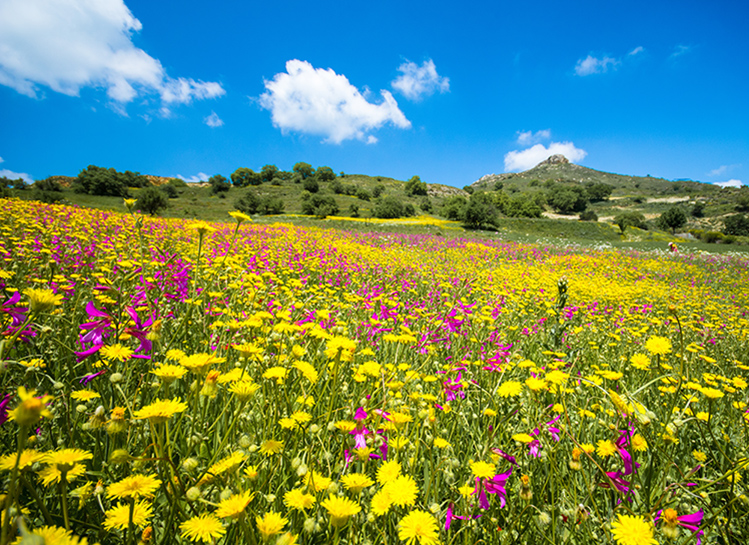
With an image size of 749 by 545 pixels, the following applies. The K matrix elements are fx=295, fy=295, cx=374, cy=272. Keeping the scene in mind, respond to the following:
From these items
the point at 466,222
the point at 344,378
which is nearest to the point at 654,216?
the point at 466,222

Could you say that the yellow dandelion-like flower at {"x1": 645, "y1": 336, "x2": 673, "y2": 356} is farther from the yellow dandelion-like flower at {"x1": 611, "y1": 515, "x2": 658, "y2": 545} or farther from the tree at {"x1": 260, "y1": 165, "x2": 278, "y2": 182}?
the tree at {"x1": 260, "y1": 165, "x2": 278, "y2": 182}

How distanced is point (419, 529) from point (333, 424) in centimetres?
58

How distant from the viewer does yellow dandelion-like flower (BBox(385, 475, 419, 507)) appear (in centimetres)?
90

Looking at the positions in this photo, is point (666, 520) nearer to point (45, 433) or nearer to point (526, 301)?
point (45, 433)

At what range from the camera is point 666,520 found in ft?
2.81

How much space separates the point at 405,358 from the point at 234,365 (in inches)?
55.4

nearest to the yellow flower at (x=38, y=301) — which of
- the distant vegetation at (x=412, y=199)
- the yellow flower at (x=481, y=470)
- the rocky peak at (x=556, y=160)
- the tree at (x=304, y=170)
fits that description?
the yellow flower at (x=481, y=470)

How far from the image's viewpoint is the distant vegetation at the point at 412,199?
35.7m

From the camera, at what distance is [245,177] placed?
3014 inches

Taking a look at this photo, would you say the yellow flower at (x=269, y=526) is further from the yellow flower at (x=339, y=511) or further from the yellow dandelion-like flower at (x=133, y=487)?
the yellow dandelion-like flower at (x=133, y=487)

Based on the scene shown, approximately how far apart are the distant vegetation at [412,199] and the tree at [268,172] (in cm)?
34

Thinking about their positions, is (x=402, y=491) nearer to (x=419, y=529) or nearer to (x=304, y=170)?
(x=419, y=529)

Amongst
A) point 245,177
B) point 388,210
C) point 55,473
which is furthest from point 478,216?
point 245,177

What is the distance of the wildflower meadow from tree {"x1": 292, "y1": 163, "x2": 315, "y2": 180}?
89856 millimetres
